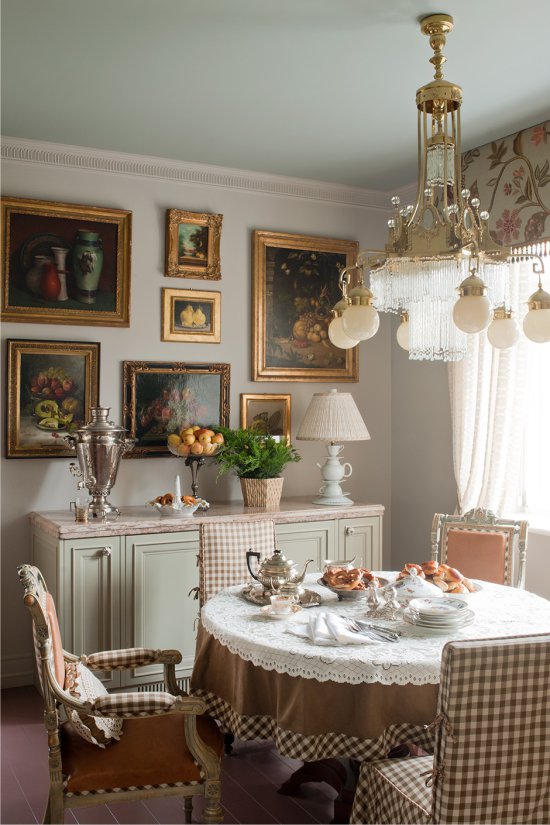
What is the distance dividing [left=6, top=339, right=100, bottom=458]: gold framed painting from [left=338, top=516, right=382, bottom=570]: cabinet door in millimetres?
1597

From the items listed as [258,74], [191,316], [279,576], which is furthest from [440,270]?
[191,316]

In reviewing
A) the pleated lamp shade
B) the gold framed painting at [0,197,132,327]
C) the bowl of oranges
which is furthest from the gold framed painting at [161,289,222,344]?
the pleated lamp shade

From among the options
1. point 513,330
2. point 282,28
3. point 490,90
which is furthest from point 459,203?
point 490,90

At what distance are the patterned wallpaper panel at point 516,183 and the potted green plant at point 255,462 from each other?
169 cm

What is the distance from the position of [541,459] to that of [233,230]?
225cm

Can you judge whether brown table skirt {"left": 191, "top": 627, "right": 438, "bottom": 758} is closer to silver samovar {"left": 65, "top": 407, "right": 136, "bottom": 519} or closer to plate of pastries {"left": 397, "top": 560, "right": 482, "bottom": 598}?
plate of pastries {"left": 397, "top": 560, "right": 482, "bottom": 598}

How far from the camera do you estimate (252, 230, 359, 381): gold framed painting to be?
501cm

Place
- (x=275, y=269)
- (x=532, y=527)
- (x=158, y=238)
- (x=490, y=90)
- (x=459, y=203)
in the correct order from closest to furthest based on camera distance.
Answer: (x=459, y=203) < (x=490, y=90) < (x=532, y=527) < (x=158, y=238) < (x=275, y=269)

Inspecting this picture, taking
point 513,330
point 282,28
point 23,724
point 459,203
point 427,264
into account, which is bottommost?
point 23,724

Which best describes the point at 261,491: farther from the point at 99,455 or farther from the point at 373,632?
the point at 373,632

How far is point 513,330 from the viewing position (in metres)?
→ 2.96

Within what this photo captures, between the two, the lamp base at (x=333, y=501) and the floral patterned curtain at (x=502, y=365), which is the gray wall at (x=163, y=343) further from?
the floral patterned curtain at (x=502, y=365)

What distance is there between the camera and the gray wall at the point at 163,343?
172 inches

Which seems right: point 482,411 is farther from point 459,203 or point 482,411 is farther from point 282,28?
point 282,28
